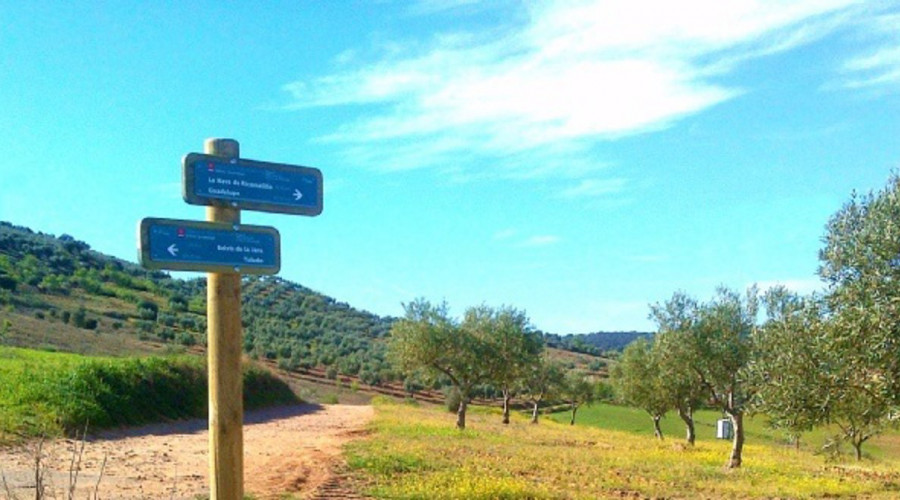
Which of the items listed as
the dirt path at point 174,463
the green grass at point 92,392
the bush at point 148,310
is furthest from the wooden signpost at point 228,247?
the bush at point 148,310

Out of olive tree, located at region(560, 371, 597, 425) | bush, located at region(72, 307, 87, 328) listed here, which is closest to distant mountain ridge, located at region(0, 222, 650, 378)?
bush, located at region(72, 307, 87, 328)

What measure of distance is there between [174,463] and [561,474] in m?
8.60

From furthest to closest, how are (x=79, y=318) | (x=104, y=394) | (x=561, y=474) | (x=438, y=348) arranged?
(x=79, y=318) < (x=438, y=348) < (x=104, y=394) < (x=561, y=474)

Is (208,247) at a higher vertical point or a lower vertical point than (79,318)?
lower

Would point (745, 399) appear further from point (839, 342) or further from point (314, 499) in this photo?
point (314, 499)

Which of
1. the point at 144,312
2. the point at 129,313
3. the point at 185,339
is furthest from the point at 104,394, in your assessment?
the point at 144,312

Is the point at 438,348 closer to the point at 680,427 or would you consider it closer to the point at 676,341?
the point at 676,341

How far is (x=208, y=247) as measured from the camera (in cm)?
645

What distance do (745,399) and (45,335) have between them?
35735 mm

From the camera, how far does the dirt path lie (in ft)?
42.4

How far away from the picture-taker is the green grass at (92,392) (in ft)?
66.8

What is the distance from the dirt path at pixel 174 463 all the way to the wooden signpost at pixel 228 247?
0.92 metres

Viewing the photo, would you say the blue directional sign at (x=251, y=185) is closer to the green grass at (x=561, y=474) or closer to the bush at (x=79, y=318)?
the green grass at (x=561, y=474)

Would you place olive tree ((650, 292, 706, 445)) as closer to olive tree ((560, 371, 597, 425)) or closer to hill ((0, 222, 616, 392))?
hill ((0, 222, 616, 392))
